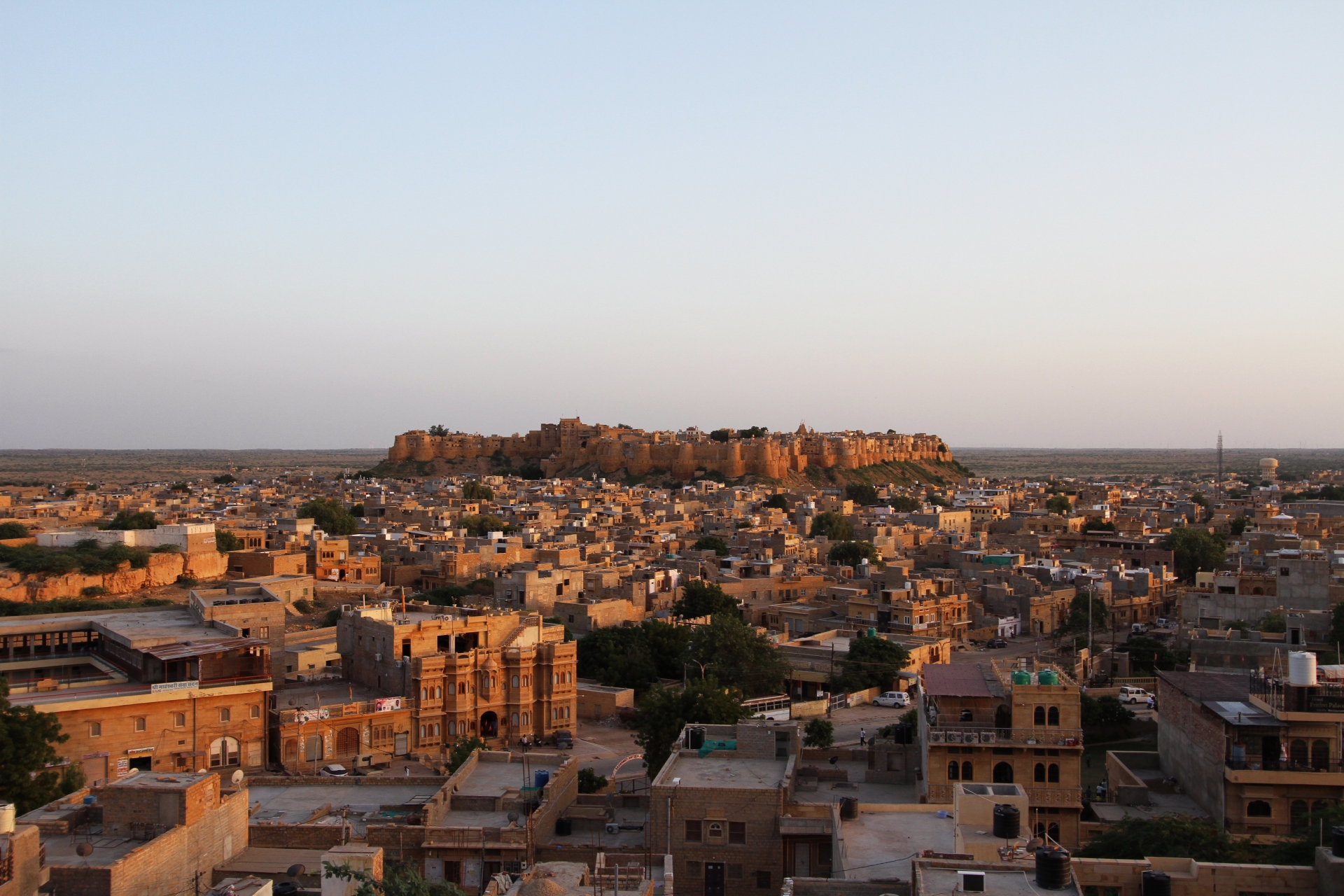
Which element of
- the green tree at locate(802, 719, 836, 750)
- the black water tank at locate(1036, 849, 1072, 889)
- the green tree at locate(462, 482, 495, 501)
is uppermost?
the green tree at locate(462, 482, 495, 501)

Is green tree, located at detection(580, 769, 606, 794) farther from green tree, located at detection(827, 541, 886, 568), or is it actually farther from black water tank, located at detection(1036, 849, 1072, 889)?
green tree, located at detection(827, 541, 886, 568)

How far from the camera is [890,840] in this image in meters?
12.7

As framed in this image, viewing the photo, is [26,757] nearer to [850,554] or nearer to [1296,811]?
[1296,811]

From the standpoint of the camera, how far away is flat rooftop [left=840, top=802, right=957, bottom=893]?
11703 millimetres

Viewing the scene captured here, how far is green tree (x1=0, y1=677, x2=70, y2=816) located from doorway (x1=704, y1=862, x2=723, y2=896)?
939 cm

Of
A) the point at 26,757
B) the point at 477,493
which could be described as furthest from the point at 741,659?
the point at 477,493

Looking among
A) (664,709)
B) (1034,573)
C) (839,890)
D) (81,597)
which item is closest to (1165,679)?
(664,709)

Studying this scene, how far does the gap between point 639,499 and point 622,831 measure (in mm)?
57420

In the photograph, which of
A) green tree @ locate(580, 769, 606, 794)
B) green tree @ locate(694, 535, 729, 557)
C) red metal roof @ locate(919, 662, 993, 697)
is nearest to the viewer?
red metal roof @ locate(919, 662, 993, 697)

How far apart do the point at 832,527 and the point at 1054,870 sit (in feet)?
159

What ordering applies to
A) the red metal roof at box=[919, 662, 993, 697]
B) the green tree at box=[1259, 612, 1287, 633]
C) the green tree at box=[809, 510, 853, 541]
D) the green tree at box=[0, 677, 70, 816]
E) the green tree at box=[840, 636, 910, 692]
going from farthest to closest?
the green tree at box=[809, 510, 853, 541], the green tree at box=[1259, 612, 1287, 633], the green tree at box=[840, 636, 910, 692], the green tree at box=[0, 677, 70, 816], the red metal roof at box=[919, 662, 993, 697]

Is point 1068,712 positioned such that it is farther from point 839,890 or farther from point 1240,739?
point 839,890

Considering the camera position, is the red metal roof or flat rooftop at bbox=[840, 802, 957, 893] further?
the red metal roof

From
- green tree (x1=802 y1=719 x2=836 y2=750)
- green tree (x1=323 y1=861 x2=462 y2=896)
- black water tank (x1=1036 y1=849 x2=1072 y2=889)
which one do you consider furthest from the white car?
black water tank (x1=1036 y1=849 x2=1072 y2=889)
